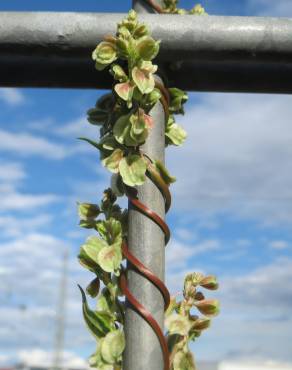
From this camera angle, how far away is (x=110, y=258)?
1.25 metres

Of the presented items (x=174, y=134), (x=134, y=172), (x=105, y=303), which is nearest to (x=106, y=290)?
(x=105, y=303)

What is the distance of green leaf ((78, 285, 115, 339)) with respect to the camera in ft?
4.09

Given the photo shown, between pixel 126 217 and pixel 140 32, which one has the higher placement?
pixel 140 32

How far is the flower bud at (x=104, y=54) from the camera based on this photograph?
124cm

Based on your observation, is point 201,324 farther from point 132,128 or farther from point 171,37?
point 171,37

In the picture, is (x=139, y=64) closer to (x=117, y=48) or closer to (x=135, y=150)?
(x=117, y=48)

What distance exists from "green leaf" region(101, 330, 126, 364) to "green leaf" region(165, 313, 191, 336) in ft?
0.32

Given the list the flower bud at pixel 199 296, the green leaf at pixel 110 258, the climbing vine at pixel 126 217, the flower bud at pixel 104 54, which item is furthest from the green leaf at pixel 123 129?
the flower bud at pixel 199 296

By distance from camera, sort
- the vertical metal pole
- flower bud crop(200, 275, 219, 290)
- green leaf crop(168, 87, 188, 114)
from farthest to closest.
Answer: green leaf crop(168, 87, 188, 114) < flower bud crop(200, 275, 219, 290) < the vertical metal pole

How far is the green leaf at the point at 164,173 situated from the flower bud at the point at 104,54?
234 millimetres

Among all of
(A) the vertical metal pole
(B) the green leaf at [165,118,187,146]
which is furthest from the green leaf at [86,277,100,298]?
(B) the green leaf at [165,118,187,146]

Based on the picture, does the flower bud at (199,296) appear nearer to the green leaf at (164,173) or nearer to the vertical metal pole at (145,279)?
the vertical metal pole at (145,279)

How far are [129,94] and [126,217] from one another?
0.26 meters

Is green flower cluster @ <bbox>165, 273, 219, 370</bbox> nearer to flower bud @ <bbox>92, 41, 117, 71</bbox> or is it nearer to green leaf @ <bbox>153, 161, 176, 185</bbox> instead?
green leaf @ <bbox>153, 161, 176, 185</bbox>
